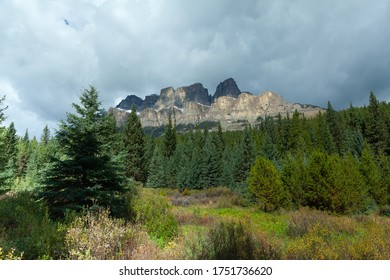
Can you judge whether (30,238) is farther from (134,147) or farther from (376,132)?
(376,132)

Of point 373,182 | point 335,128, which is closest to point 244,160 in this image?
point 373,182

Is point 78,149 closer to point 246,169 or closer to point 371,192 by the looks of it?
point 371,192

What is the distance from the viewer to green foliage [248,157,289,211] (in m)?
21.7

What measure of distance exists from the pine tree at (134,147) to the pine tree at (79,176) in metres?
26.9

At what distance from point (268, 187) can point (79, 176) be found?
16.1 meters

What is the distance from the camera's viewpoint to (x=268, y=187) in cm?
2177

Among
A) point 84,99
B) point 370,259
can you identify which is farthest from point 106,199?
point 370,259

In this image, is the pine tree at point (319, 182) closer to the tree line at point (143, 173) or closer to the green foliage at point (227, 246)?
the tree line at point (143, 173)

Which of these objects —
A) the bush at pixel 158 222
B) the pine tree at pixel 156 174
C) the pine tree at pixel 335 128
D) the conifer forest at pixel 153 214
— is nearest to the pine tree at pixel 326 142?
the pine tree at pixel 335 128

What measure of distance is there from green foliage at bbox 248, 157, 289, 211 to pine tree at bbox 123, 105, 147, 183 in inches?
822

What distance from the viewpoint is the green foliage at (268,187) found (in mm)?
21672

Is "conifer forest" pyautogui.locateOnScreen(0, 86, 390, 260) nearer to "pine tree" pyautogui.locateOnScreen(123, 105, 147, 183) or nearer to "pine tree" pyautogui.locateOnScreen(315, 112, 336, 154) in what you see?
"pine tree" pyautogui.locateOnScreen(123, 105, 147, 183)

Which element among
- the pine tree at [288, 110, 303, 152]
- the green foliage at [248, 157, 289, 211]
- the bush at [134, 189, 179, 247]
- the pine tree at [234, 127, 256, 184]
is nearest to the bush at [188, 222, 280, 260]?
the bush at [134, 189, 179, 247]
